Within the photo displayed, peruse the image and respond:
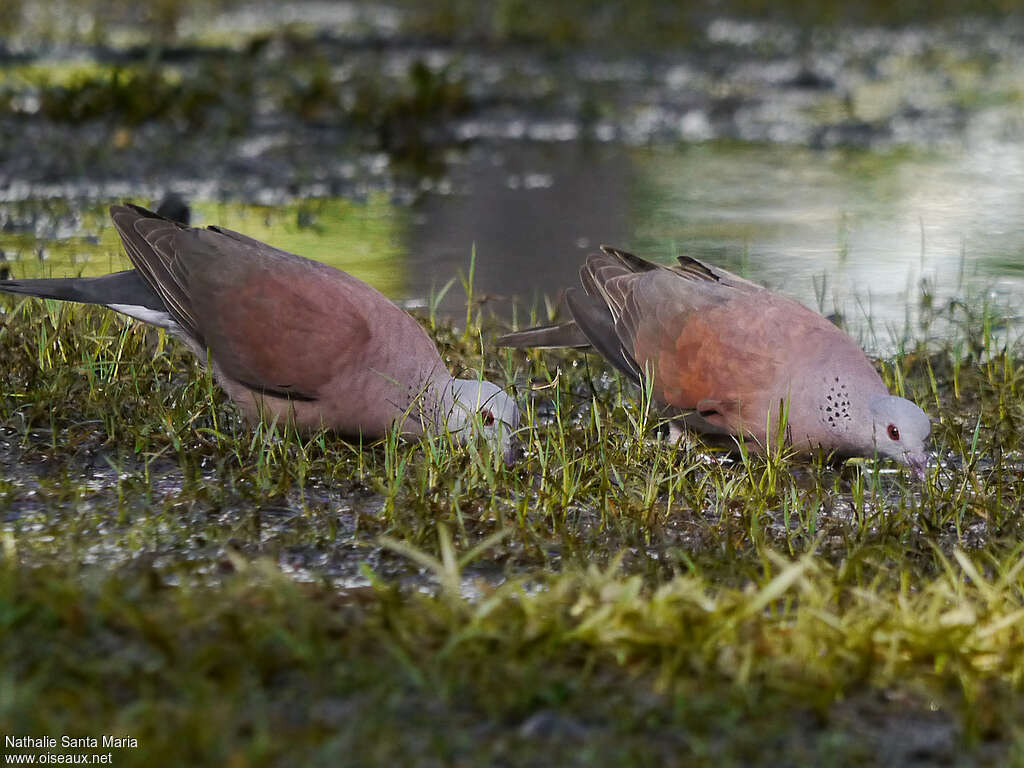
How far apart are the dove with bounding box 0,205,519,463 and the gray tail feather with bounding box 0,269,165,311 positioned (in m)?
0.22

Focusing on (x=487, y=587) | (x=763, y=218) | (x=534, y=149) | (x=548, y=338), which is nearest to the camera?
(x=487, y=587)

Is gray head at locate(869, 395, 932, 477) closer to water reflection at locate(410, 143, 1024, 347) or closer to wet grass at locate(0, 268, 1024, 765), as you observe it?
wet grass at locate(0, 268, 1024, 765)

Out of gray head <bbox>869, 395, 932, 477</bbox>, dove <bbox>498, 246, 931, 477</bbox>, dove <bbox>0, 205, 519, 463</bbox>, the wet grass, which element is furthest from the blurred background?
gray head <bbox>869, 395, 932, 477</bbox>

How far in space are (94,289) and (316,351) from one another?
0.88 metres

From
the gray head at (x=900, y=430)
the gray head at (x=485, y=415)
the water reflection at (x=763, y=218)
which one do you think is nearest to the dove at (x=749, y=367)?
the gray head at (x=900, y=430)

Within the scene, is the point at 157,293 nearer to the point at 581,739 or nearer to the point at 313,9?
the point at 581,739

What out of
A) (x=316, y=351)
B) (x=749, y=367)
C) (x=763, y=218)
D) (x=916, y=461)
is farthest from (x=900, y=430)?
(x=763, y=218)

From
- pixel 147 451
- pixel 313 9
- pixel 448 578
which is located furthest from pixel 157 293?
pixel 313 9

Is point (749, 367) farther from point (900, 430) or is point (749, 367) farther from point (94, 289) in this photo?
point (94, 289)

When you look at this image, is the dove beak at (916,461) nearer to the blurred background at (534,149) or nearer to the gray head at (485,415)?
the gray head at (485,415)

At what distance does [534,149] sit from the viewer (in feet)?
31.6

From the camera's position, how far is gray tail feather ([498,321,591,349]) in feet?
15.4

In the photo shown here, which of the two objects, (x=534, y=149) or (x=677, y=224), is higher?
(x=534, y=149)

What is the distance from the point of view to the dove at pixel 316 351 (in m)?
4.10
